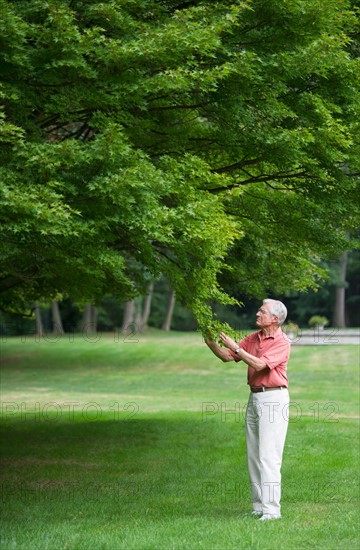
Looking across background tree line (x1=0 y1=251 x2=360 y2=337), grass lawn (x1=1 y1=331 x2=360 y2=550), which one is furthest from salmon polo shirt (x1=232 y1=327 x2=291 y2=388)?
background tree line (x1=0 y1=251 x2=360 y2=337)

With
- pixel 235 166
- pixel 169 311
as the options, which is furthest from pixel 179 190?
pixel 169 311

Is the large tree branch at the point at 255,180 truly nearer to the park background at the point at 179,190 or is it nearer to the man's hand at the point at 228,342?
the park background at the point at 179,190

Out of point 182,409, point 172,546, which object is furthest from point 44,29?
point 182,409

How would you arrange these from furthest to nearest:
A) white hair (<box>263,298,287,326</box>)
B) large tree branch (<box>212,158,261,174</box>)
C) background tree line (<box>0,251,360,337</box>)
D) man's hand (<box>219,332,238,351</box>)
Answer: background tree line (<box>0,251,360,337</box>) < large tree branch (<box>212,158,261,174</box>) < man's hand (<box>219,332,238,351</box>) < white hair (<box>263,298,287,326</box>)

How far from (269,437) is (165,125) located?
4.39 metres

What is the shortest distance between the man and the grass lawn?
0.35m

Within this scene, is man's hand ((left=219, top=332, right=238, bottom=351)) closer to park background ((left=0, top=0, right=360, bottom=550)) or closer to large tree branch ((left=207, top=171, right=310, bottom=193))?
park background ((left=0, top=0, right=360, bottom=550))

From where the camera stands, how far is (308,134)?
9609 mm

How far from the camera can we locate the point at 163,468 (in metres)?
12.7

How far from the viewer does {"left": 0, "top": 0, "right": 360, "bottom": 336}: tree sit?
8.45m

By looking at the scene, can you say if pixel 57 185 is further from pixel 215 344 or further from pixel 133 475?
pixel 133 475

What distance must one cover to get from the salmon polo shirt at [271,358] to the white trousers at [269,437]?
0.12 m

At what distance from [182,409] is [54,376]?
12898 millimetres

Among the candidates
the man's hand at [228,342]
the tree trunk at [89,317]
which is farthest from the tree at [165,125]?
the tree trunk at [89,317]
